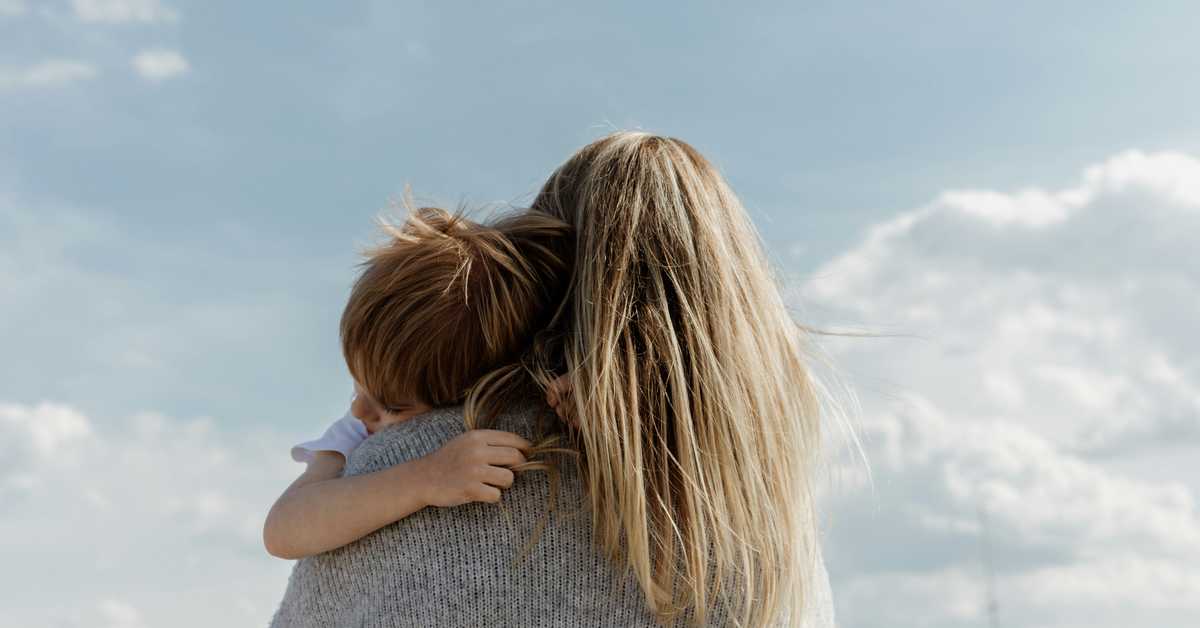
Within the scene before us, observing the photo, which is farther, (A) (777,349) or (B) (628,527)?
(A) (777,349)

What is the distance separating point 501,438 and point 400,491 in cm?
24

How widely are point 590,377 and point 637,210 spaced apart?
465mm

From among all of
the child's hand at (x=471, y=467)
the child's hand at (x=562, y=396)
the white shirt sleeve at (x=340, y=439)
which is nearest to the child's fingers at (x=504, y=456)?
the child's hand at (x=471, y=467)

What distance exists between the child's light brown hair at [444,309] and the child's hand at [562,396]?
189 millimetres

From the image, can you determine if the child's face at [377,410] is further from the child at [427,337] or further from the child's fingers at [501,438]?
the child's fingers at [501,438]

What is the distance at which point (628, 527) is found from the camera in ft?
8.57

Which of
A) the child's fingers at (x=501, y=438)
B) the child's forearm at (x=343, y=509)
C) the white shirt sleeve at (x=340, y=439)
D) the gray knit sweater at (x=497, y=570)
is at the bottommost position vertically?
the gray knit sweater at (x=497, y=570)

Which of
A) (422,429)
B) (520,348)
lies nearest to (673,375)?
(520,348)

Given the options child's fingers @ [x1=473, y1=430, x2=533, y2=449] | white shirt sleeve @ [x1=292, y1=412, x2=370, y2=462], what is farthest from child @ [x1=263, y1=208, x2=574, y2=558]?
white shirt sleeve @ [x1=292, y1=412, x2=370, y2=462]

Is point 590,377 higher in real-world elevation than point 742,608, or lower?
higher

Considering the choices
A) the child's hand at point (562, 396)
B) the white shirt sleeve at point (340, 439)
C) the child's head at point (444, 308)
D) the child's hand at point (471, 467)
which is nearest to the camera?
the child's hand at point (471, 467)

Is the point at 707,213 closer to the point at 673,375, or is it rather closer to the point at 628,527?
the point at 673,375

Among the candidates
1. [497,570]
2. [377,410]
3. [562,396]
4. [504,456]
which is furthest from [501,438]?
[377,410]

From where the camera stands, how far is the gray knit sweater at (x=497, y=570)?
2.64 meters
